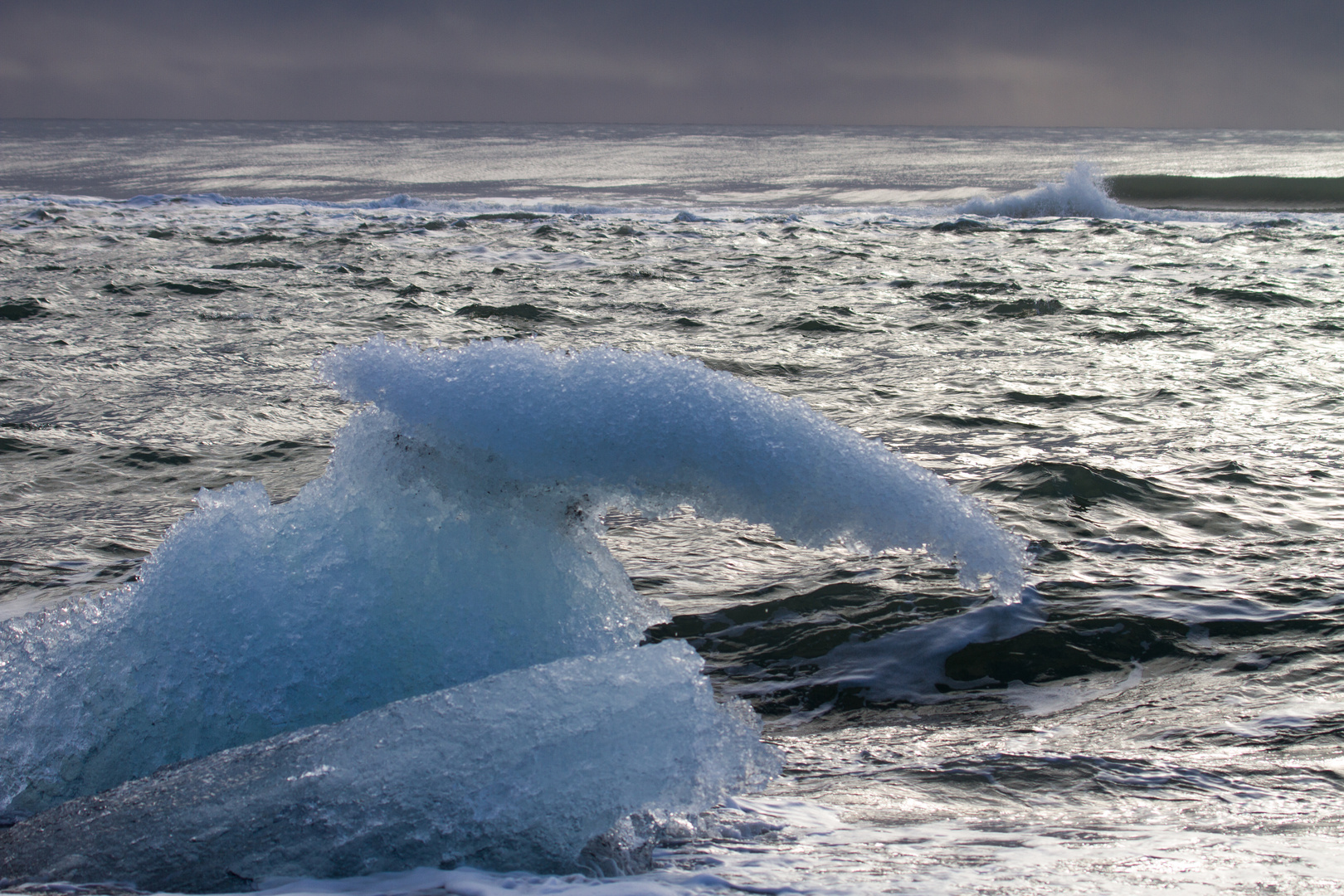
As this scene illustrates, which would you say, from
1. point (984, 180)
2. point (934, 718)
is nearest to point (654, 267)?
point (934, 718)

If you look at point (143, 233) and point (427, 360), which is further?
point (143, 233)

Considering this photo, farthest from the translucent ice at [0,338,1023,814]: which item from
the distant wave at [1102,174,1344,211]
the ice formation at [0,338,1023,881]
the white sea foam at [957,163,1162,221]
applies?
the distant wave at [1102,174,1344,211]

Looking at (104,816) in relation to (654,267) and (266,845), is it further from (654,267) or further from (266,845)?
(654,267)

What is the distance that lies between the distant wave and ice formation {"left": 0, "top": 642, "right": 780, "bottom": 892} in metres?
25.0

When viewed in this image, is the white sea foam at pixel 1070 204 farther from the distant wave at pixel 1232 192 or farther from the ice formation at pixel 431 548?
the ice formation at pixel 431 548

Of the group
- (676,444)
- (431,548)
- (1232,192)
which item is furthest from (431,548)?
(1232,192)

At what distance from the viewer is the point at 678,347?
808 centimetres

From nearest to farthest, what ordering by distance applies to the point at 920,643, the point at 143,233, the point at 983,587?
the point at 920,643 < the point at 983,587 < the point at 143,233

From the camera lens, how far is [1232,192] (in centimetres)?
2541

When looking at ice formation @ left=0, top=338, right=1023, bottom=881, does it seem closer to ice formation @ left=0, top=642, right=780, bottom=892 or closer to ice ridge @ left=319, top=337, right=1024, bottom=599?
ice ridge @ left=319, top=337, right=1024, bottom=599

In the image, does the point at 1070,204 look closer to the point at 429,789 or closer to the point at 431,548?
the point at 431,548

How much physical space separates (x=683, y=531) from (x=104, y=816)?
2773mm

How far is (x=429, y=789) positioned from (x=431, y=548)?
710 millimetres

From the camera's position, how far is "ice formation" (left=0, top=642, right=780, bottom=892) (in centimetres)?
181
